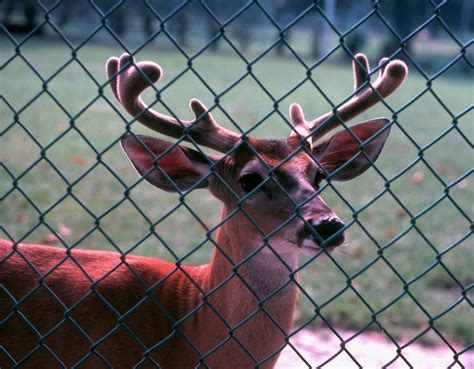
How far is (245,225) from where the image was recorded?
3033 mm

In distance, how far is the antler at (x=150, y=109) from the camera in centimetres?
244

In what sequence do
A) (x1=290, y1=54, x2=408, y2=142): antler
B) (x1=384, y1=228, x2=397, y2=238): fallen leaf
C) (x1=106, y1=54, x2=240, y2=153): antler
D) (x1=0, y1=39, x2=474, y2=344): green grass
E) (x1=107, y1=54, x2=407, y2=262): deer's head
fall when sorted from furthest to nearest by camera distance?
(x1=384, y1=228, x2=397, y2=238): fallen leaf
(x1=0, y1=39, x2=474, y2=344): green grass
(x1=290, y1=54, x2=408, y2=142): antler
(x1=107, y1=54, x2=407, y2=262): deer's head
(x1=106, y1=54, x2=240, y2=153): antler

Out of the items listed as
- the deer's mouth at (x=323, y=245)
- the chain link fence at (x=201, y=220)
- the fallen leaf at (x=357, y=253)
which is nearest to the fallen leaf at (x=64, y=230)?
the chain link fence at (x=201, y=220)

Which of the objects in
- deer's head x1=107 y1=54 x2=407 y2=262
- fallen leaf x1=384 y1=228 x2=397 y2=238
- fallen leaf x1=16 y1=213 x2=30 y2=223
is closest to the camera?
deer's head x1=107 y1=54 x2=407 y2=262

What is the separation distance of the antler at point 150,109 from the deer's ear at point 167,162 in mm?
95

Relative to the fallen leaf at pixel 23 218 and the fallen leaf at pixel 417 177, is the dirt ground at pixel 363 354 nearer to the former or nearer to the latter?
the fallen leaf at pixel 23 218

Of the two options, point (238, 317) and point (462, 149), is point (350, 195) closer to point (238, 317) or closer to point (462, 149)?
point (462, 149)

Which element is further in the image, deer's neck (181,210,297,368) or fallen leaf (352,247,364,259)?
fallen leaf (352,247,364,259)

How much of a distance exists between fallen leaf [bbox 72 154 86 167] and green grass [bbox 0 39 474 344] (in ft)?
0.09

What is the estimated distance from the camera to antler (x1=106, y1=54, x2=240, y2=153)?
244cm

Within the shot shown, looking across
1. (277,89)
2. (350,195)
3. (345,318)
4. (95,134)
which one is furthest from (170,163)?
(277,89)

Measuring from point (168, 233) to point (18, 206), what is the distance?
153 centimetres

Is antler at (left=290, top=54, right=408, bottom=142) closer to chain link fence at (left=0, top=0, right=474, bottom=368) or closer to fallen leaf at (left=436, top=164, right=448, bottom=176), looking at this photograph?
chain link fence at (left=0, top=0, right=474, bottom=368)

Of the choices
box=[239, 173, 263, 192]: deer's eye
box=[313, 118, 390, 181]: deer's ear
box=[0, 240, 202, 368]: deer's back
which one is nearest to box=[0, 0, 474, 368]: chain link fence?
box=[0, 240, 202, 368]: deer's back
